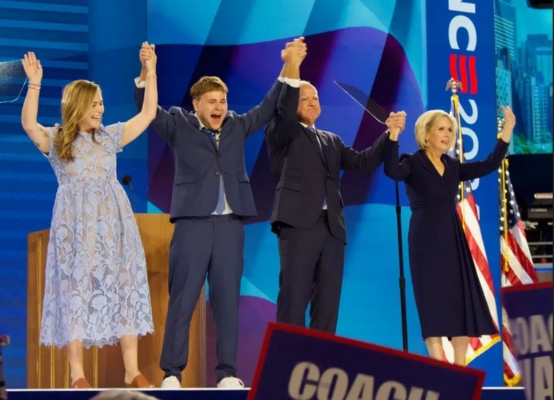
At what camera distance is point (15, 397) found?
12.5ft

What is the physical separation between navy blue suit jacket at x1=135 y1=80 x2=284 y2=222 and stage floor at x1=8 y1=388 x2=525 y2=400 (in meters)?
1.02

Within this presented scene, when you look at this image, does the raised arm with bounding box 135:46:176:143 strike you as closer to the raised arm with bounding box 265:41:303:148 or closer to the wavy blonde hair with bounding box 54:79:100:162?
the wavy blonde hair with bounding box 54:79:100:162

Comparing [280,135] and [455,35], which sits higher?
[455,35]

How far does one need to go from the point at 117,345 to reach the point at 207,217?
2.87 ft

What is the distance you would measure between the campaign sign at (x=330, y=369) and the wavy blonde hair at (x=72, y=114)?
9.08 ft

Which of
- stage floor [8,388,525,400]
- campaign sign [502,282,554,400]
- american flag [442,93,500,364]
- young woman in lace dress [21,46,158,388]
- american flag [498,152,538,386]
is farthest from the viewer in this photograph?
american flag [498,152,538,386]

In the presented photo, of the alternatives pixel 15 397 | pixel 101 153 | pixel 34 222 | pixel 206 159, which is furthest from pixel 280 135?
pixel 34 222

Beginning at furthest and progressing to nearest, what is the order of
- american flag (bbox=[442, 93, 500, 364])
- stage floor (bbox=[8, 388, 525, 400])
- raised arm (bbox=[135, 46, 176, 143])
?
american flag (bbox=[442, 93, 500, 364])
raised arm (bbox=[135, 46, 176, 143])
stage floor (bbox=[8, 388, 525, 400])

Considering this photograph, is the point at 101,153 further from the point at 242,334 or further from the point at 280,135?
the point at 242,334

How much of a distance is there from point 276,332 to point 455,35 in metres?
5.59

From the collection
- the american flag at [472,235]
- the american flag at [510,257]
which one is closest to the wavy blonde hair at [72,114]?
the american flag at [472,235]

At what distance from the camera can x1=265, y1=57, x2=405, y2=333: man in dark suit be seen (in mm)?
4914

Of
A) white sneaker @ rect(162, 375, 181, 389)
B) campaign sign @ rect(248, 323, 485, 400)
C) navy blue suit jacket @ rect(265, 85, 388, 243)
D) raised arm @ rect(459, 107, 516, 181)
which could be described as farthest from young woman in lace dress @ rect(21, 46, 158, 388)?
campaign sign @ rect(248, 323, 485, 400)

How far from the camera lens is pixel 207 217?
187 inches
